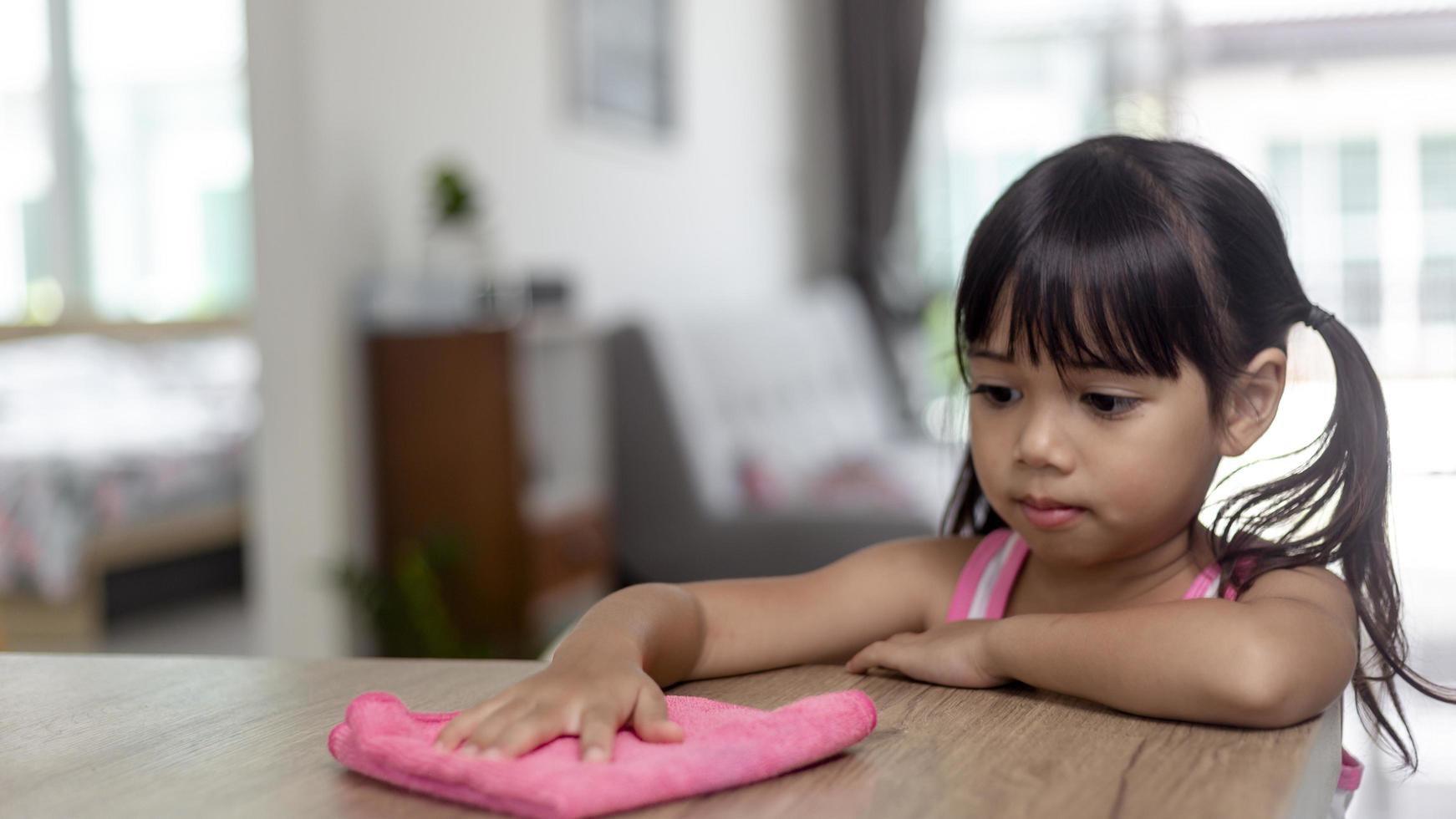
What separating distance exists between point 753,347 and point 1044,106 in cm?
252

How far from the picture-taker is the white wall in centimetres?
300

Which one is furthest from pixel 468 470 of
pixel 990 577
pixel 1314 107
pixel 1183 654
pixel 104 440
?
pixel 1314 107

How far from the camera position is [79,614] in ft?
13.9

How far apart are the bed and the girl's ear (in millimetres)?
3185

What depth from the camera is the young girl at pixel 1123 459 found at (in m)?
0.80

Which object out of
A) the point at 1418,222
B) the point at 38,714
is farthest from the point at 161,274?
the point at 38,714

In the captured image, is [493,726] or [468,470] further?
[468,470]

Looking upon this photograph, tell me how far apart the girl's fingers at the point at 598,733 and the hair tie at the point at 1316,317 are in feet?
1.80

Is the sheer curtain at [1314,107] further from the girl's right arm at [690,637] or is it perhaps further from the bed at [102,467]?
the girl's right arm at [690,637]

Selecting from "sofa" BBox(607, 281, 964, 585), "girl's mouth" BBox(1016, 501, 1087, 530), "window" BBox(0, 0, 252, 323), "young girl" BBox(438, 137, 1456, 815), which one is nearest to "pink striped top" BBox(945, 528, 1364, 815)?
"young girl" BBox(438, 137, 1456, 815)

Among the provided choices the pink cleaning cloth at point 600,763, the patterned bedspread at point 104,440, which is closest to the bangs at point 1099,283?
the pink cleaning cloth at point 600,763

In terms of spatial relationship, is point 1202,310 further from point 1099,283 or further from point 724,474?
point 724,474

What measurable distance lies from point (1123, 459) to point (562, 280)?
2.79 m

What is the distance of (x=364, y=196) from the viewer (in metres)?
3.17
